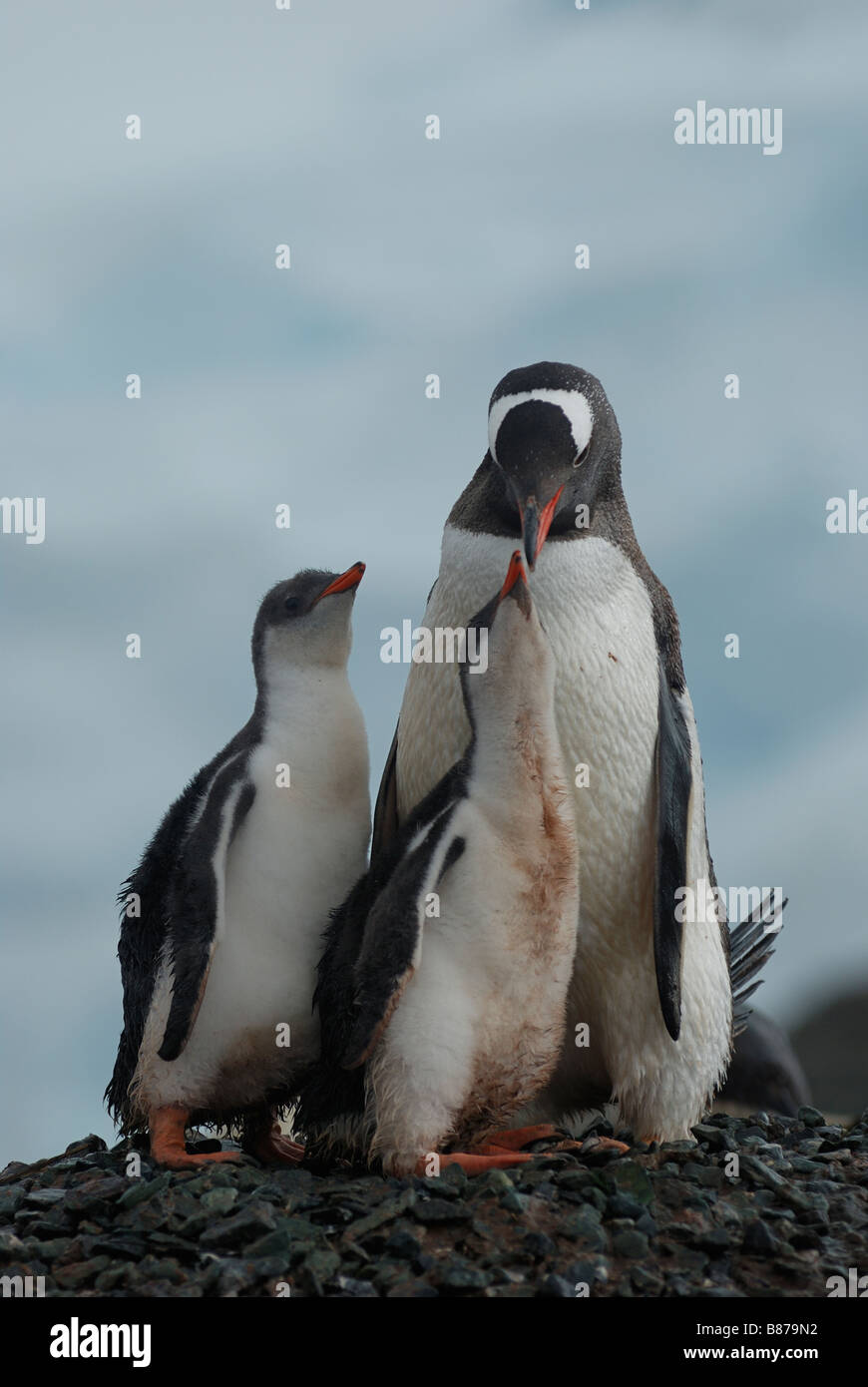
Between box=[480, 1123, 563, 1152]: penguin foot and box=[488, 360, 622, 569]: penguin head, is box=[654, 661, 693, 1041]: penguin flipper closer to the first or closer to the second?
box=[480, 1123, 563, 1152]: penguin foot

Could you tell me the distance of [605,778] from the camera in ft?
11.1

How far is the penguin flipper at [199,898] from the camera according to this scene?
122 inches

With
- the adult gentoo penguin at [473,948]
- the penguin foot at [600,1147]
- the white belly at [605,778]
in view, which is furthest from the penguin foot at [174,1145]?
the white belly at [605,778]

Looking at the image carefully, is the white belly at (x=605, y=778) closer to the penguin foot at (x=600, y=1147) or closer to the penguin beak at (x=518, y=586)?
the penguin foot at (x=600, y=1147)

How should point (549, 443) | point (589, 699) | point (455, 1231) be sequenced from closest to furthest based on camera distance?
1. point (455, 1231)
2. point (549, 443)
3. point (589, 699)

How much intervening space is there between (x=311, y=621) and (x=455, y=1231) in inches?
57.6

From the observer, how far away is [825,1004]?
9.66m

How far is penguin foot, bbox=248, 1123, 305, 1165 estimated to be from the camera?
135 inches

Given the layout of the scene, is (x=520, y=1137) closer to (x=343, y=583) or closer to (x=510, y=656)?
(x=510, y=656)

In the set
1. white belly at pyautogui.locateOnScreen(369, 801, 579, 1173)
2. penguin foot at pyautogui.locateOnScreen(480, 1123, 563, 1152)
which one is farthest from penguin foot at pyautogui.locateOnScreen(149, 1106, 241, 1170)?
penguin foot at pyautogui.locateOnScreen(480, 1123, 563, 1152)

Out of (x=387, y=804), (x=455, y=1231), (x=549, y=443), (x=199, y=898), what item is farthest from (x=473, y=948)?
(x=549, y=443)

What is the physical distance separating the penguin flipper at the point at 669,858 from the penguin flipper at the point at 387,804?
2.25ft

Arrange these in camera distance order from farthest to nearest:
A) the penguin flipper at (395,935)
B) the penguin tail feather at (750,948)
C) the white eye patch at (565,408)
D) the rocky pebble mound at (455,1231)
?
the penguin tail feather at (750,948)
the white eye patch at (565,408)
the penguin flipper at (395,935)
the rocky pebble mound at (455,1231)

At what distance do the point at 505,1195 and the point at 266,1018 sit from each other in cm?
75
